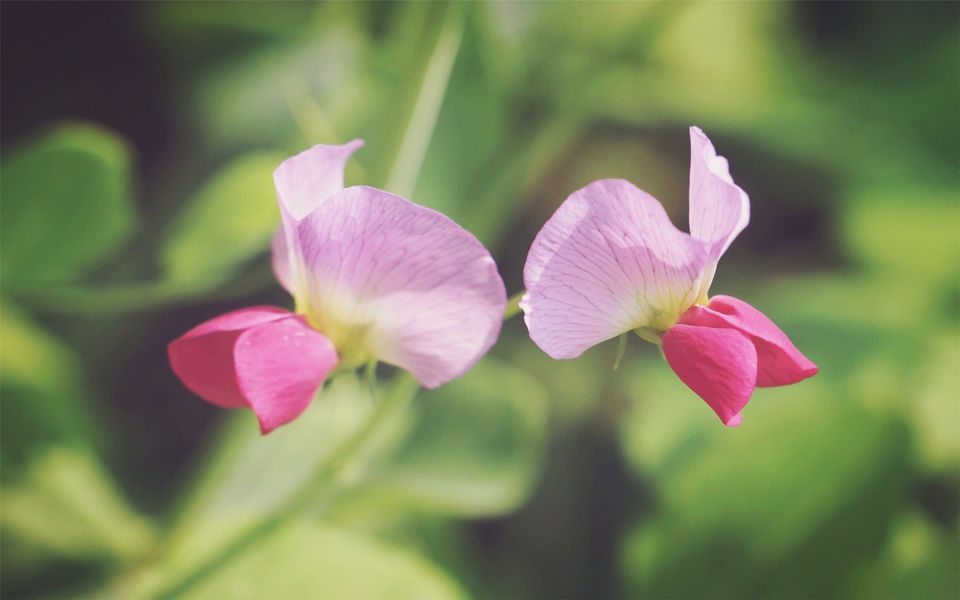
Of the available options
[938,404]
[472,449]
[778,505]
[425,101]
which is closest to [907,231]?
[938,404]

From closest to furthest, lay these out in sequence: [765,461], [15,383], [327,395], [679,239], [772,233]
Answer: [679,239], [15,383], [765,461], [327,395], [772,233]

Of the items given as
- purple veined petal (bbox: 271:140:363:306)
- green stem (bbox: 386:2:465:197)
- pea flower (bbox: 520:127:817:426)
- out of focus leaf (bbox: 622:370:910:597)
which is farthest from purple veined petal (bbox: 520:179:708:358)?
out of focus leaf (bbox: 622:370:910:597)

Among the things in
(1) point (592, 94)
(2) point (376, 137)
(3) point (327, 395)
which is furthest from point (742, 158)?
(3) point (327, 395)

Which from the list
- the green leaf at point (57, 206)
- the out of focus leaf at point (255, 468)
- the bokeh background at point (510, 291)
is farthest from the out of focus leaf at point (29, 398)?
the green leaf at point (57, 206)

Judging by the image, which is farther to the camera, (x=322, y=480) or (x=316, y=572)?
(x=316, y=572)

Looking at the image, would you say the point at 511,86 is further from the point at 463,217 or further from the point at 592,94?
the point at 463,217

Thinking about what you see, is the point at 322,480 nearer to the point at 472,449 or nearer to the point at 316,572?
the point at 316,572
